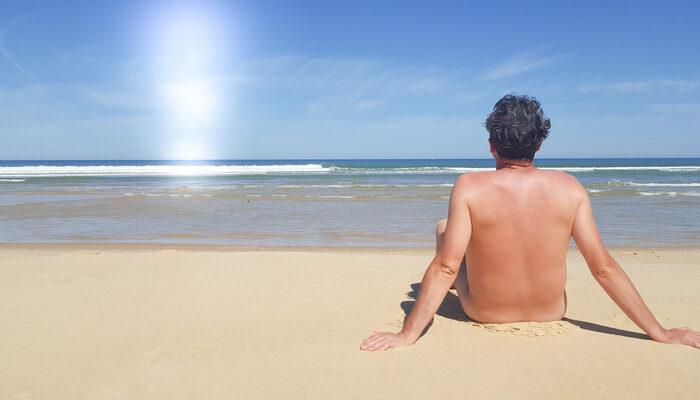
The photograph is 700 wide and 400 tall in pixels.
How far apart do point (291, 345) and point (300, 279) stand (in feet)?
5.50

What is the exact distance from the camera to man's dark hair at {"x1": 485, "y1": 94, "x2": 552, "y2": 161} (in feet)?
8.25

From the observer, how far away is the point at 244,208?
1415cm

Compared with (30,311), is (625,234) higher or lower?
lower

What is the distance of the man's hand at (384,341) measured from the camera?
261 cm

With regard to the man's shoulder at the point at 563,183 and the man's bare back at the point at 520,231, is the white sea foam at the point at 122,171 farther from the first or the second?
the man's shoulder at the point at 563,183

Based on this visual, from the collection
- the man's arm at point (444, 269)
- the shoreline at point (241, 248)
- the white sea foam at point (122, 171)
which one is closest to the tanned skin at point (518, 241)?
the man's arm at point (444, 269)

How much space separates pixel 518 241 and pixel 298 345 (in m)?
1.34

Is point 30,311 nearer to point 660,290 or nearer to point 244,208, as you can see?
point 660,290

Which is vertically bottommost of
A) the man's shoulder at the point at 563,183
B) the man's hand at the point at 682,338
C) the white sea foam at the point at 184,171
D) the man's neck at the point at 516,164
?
the white sea foam at the point at 184,171

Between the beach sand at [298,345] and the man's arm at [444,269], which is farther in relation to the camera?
the man's arm at [444,269]

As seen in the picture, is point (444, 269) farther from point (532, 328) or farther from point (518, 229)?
point (532, 328)

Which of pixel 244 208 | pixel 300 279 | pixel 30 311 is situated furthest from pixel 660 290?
pixel 244 208

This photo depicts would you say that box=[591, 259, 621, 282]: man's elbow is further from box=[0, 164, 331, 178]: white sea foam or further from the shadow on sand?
box=[0, 164, 331, 178]: white sea foam

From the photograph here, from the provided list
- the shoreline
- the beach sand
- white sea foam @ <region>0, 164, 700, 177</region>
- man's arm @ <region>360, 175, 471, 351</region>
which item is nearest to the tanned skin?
man's arm @ <region>360, 175, 471, 351</region>
